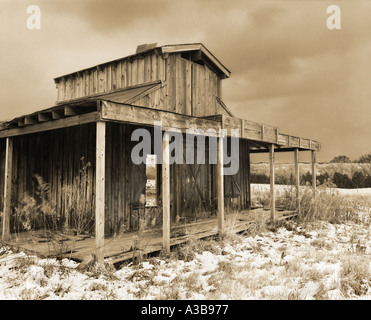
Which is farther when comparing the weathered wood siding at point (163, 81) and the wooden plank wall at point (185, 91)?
the weathered wood siding at point (163, 81)

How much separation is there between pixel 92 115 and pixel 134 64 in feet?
21.1

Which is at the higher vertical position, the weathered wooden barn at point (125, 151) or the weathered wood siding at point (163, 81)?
the weathered wood siding at point (163, 81)

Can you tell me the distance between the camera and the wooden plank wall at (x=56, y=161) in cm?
976

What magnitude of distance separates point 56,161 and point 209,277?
6.81 metres

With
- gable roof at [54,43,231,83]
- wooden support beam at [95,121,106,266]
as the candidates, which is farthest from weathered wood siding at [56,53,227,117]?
wooden support beam at [95,121,106,266]

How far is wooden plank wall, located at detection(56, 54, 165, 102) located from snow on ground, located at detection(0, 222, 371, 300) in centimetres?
676

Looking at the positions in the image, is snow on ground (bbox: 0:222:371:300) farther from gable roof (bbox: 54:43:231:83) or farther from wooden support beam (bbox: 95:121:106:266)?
gable roof (bbox: 54:43:231:83)

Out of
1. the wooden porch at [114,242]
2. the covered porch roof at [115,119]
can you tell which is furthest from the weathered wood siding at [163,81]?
the wooden porch at [114,242]

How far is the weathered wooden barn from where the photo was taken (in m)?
7.46

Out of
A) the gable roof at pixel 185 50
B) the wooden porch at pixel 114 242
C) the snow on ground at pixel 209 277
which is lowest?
the snow on ground at pixel 209 277

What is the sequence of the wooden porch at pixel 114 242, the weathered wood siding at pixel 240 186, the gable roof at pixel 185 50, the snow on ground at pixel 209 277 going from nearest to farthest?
the snow on ground at pixel 209 277 < the wooden porch at pixel 114 242 < the gable roof at pixel 185 50 < the weathered wood siding at pixel 240 186

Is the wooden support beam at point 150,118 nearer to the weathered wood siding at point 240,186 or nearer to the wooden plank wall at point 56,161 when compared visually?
the wooden plank wall at point 56,161

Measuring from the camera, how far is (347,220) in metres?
14.0

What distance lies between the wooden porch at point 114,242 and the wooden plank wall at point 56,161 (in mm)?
1316
